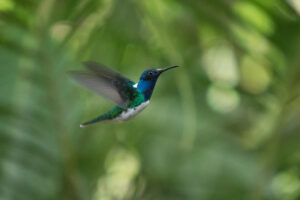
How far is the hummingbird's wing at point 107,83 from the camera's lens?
12.7 inches

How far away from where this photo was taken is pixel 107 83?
1.21 ft

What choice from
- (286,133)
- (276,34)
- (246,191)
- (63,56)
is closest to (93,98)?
(63,56)

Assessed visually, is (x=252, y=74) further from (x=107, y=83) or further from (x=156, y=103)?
(x=107, y=83)

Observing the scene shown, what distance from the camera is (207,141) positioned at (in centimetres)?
138

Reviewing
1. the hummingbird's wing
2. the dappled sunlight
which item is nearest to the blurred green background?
the dappled sunlight

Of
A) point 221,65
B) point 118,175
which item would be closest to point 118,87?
point 118,175

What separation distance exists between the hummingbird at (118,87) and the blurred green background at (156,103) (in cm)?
11

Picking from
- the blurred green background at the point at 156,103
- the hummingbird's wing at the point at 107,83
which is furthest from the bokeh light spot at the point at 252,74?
the hummingbird's wing at the point at 107,83

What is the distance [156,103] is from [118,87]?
0.94 metres

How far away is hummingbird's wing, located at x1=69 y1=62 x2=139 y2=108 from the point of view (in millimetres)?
324

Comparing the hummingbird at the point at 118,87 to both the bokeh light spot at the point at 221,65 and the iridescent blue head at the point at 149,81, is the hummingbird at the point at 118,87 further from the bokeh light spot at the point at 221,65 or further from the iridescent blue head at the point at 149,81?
the bokeh light spot at the point at 221,65

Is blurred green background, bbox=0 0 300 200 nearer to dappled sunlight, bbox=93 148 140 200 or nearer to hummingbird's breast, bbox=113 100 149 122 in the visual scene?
dappled sunlight, bbox=93 148 140 200

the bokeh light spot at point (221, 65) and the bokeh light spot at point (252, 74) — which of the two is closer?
the bokeh light spot at point (221, 65)

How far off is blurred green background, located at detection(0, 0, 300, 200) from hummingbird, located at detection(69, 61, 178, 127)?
0.11m
